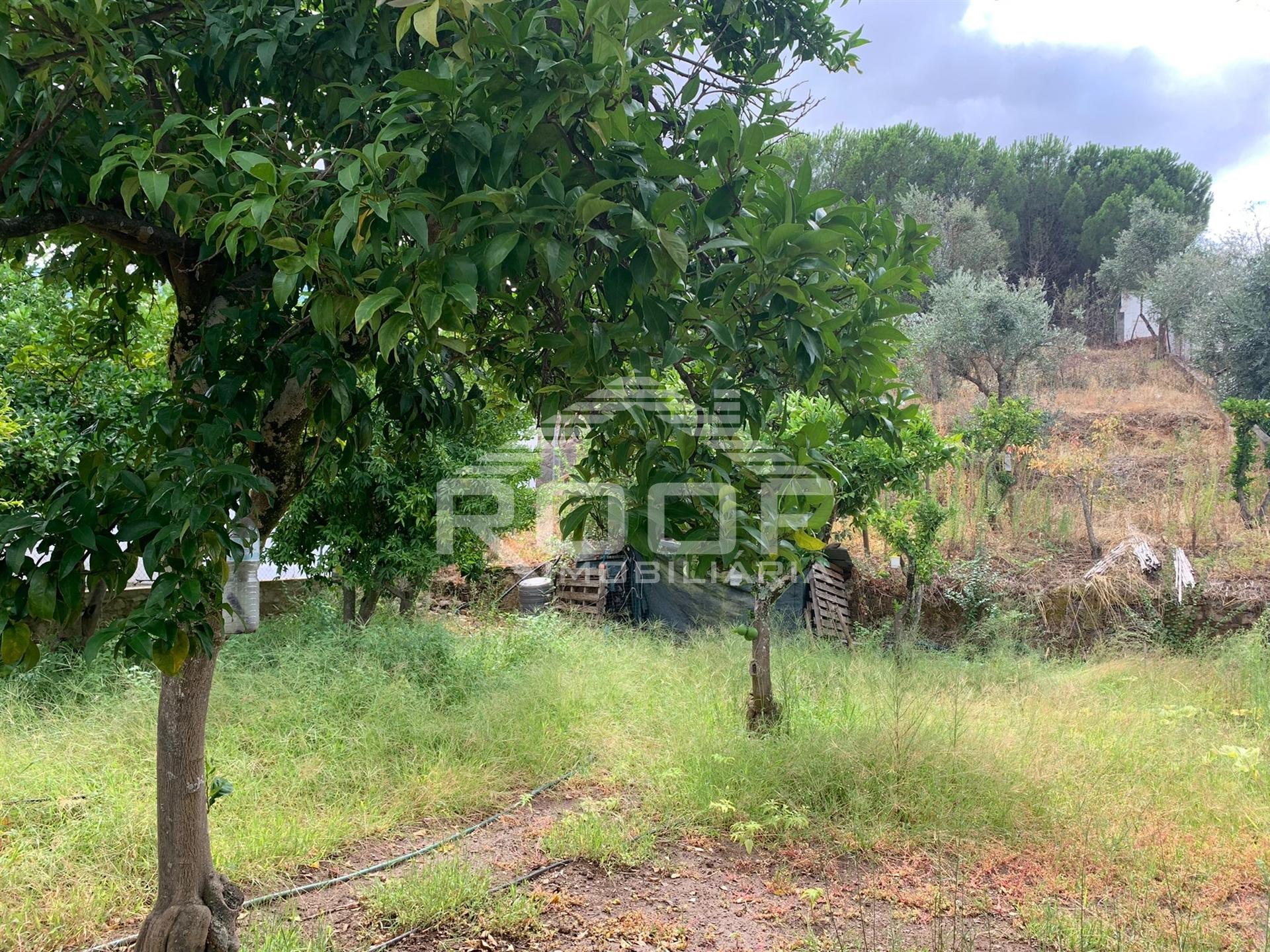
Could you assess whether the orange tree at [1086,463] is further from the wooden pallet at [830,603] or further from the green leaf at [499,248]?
the green leaf at [499,248]

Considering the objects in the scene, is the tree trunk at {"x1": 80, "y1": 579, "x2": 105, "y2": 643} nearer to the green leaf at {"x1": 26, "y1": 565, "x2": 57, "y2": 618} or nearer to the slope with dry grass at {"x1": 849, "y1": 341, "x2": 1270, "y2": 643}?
the green leaf at {"x1": 26, "y1": 565, "x2": 57, "y2": 618}

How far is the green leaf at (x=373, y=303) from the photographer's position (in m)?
1.02

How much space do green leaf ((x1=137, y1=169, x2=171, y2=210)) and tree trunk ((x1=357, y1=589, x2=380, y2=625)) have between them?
5.57 m

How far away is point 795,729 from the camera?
4008mm

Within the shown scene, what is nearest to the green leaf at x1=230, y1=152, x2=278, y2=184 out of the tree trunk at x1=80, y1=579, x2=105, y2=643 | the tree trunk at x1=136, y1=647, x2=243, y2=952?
the tree trunk at x1=136, y1=647, x2=243, y2=952

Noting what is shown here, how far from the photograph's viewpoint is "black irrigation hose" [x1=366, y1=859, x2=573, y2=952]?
2434 millimetres

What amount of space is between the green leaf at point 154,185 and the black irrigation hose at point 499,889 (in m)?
2.17

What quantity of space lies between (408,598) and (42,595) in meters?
5.67

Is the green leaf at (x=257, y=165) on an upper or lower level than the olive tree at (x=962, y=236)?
lower

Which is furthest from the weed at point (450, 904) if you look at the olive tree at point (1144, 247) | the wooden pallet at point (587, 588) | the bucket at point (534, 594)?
the olive tree at point (1144, 247)

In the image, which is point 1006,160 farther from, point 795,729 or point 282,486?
point 282,486

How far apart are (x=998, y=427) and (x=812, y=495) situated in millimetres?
8681

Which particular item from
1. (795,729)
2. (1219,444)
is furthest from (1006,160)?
(795,729)

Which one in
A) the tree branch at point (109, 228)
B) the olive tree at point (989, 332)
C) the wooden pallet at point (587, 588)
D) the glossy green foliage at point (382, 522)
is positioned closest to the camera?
the tree branch at point (109, 228)
